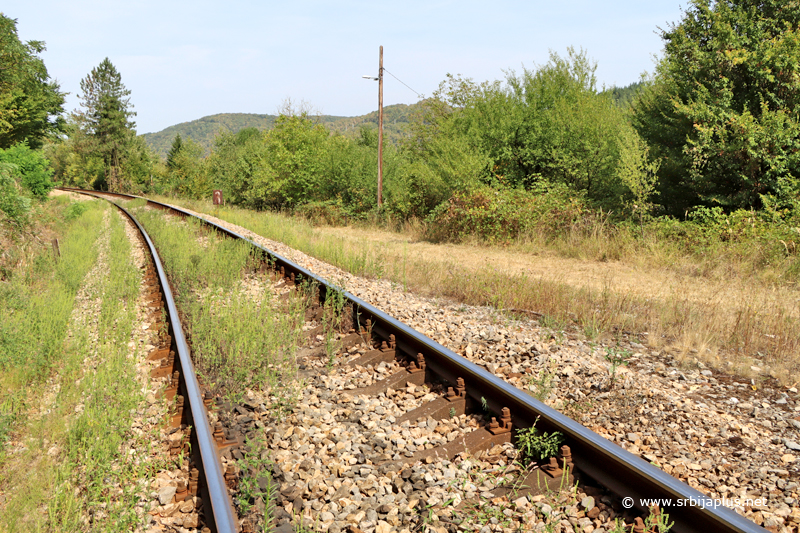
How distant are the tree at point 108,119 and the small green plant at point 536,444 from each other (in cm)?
7376

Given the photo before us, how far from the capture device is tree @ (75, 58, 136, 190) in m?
68.2

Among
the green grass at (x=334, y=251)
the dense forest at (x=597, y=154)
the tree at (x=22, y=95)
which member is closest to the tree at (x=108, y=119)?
the tree at (x=22, y=95)

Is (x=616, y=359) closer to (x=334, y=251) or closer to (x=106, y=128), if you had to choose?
(x=334, y=251)

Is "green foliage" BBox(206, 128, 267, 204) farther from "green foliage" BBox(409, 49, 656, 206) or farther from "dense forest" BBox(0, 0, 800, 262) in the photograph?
"green foliage" BBox(409, 49, 656, 206)

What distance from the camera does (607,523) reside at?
2.61 meters

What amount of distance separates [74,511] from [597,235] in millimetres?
12916

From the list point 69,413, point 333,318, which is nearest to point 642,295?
point 333,318

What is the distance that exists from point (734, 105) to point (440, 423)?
42.6ft

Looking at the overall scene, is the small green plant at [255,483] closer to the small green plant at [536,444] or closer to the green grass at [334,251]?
the small green plant at [536,444]

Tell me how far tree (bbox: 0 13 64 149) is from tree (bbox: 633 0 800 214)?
27238 mm

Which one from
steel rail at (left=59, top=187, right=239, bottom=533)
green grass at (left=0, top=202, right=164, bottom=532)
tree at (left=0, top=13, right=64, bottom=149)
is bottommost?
green grass at (left=0, top=202, right=164, bottom=532)

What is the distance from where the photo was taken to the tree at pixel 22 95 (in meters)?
25.3

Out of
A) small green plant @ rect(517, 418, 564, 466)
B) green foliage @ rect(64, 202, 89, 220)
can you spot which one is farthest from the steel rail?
green foliage @ rect(64, 202, 89, 220)

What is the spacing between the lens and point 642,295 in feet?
26.4
